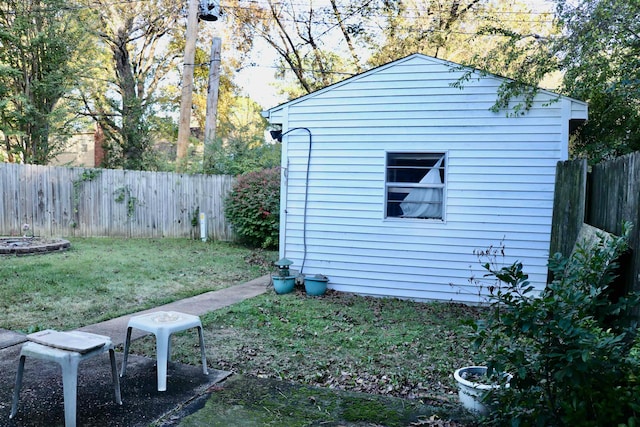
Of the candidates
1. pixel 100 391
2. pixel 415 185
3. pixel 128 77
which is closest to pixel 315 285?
pixel 415 185

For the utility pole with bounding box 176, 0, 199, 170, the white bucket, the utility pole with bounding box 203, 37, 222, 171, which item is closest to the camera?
the white bucket

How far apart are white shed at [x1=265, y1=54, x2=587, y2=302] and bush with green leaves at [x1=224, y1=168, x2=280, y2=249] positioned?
12.0 feet

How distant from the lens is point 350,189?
702cm

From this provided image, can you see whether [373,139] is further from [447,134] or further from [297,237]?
[297,237]

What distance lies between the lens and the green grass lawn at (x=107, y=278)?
17.7 feet

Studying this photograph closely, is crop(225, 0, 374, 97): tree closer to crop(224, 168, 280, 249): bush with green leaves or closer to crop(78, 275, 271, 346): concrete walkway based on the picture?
crop(224, 168, 280, 249): bush with green leaves

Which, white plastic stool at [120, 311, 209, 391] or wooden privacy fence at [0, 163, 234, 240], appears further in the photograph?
wooden privacy fence at [0, 163, 234, 240]

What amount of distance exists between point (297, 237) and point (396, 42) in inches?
472

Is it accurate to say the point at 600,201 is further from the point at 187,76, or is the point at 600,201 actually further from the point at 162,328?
the point at 187,76

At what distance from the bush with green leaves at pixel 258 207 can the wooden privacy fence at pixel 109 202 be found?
105cm

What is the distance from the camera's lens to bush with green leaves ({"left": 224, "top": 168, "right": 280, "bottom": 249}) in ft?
36.2

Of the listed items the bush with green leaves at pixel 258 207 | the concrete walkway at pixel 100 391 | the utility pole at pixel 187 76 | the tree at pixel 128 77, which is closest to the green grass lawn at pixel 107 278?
the bush with green leaves at pixel 258 207

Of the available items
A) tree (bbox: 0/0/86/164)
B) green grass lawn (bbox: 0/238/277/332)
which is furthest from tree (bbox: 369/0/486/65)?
tree (bbox: 0/0/86/164)

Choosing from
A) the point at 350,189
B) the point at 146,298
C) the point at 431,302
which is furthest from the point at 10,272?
the point at 431,302
